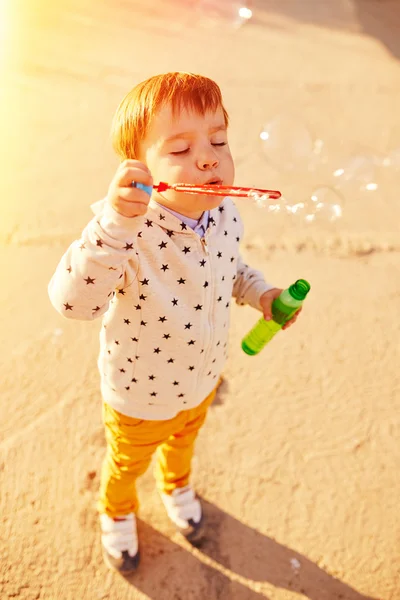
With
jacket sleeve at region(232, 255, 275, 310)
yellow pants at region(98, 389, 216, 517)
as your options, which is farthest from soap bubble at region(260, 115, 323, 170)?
yellow pants at region(98, 389, 216, 517)

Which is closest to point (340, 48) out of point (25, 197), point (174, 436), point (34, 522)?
point (25, 197)

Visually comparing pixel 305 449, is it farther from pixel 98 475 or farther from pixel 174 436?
pixel 98 475

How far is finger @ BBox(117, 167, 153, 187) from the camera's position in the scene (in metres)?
0.84

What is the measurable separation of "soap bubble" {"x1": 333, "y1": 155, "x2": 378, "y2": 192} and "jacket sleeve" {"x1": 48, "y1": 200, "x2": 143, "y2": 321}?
2.17m

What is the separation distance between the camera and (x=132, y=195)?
0.84 meters

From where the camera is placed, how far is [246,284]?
1383 mm

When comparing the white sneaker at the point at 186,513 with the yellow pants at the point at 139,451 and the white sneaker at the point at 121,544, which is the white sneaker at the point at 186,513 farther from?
the white sneaker at the point at 121,544

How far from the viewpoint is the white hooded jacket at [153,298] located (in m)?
0.91

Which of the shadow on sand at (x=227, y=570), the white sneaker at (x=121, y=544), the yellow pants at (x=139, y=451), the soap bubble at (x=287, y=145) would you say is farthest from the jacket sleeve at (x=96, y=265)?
the soap bubble at (x=287, y=145)

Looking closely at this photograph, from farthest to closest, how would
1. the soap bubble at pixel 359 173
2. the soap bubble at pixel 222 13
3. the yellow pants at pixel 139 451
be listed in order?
the soap bubble at pixel 222 13, the soap bubble at pixel 359 173, the yellow pants at pixel 139 451

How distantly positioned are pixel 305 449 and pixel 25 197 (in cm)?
190

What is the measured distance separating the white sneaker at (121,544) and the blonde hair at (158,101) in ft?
3.63

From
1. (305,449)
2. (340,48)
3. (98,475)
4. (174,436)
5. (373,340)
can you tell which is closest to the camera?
(174,436)

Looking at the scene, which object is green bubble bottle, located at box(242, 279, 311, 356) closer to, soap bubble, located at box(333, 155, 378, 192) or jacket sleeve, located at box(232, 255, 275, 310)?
jacket sleeve, located at box(232, 255, 275, 310)
